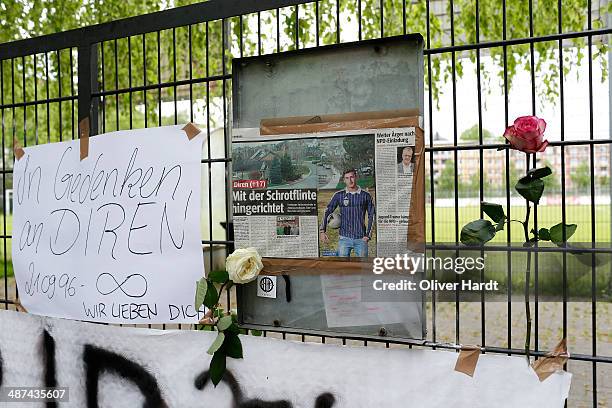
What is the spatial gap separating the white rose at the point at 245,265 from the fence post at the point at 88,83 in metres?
1.00

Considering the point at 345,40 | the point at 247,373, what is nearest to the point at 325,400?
the point at 247,373

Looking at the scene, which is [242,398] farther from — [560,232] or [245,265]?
[560,232]

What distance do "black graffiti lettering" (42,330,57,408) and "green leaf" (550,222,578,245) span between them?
2143mm

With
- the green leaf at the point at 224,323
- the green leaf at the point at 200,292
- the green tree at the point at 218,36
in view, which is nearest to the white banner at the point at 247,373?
the green leaf at the point at 224,323

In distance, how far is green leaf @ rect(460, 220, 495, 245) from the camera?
1.82m

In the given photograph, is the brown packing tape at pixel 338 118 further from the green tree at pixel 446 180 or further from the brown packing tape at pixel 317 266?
the green tree at pixel 446 180

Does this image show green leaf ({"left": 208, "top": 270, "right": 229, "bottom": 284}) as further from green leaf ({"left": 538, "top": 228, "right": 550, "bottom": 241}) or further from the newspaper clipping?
green leaf ({"left": 538, "top": 228, "right": 550, "bottom": 241})

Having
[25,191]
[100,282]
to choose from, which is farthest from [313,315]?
[25,191]

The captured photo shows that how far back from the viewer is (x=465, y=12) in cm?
547

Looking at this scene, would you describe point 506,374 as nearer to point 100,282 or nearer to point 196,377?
point 196,377

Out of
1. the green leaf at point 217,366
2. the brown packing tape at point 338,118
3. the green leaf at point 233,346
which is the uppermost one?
the brown packing tape at point 338,118

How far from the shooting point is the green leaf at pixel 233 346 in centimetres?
221

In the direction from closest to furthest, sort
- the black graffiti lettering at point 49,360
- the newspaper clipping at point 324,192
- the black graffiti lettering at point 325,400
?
the newspaper clipping at point 324,192, the black graffiti lettering at point 325,400, the black graffiti lettering at point 49,360

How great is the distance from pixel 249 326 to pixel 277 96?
0.84 meters
